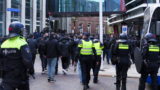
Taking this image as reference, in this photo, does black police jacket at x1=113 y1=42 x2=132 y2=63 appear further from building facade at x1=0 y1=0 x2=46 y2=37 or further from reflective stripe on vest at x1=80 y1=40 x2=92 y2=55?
building facade at x1=0 y1=0 x2=46 y2=37

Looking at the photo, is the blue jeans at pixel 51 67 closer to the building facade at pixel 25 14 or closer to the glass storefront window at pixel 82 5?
the building facade at pixel 25 14

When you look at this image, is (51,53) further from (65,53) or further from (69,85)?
(65,53)

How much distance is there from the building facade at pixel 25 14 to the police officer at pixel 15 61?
17.3m

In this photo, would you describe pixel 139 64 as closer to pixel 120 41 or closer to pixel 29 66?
pixel 120 41

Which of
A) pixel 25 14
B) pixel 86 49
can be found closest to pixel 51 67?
pixel 86 49

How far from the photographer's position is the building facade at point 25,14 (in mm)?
21156

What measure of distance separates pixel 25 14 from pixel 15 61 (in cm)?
2194

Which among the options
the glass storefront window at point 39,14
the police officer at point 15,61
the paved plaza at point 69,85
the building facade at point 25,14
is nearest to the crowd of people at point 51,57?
the police officer at point 15,61

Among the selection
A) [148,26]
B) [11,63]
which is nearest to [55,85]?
[11,63]

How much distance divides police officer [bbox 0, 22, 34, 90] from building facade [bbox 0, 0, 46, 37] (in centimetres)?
1732

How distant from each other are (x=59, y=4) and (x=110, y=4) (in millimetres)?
7150

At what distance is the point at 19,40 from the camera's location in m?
4.34

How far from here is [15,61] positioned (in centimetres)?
427

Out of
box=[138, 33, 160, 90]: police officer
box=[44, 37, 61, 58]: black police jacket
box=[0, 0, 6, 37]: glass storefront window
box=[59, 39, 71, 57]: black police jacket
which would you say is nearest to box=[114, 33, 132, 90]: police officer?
box=[138, 33, 160, 90]: police officer
